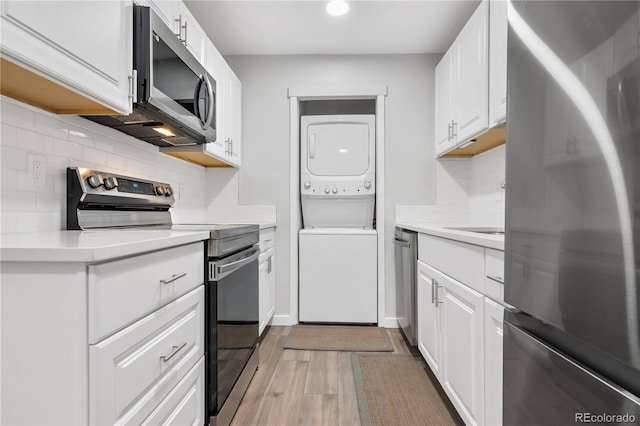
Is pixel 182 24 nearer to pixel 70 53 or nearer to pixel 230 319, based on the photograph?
pixel 70 53

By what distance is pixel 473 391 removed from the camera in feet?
4.31

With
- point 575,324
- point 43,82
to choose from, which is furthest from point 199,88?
point 575,324

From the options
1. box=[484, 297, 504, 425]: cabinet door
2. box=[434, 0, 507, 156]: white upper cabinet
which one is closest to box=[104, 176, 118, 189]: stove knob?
box=[484, 297, 504, 425]: cabinet door

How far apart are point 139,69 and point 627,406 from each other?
5.50 feet

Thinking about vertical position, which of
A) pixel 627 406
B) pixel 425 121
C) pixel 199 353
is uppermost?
pixel 425 121

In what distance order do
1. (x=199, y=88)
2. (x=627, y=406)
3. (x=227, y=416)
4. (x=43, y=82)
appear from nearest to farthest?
(x=627, y=406)
(x=43, y=82)
(x=227, y=416)
(x=199, y=88)

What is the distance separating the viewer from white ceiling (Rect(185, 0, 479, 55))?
2332 mm

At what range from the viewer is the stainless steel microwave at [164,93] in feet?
4.50

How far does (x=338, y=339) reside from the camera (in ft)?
8.59

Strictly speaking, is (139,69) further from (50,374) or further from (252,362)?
(252,362)

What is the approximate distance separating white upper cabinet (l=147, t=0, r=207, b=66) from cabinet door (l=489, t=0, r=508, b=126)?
1.65 m

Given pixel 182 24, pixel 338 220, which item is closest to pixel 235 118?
pixel 182 24

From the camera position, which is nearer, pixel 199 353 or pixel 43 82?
pixel 43 82

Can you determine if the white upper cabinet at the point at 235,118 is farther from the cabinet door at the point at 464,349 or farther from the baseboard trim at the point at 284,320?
the cabinet door at the point at 464,349
